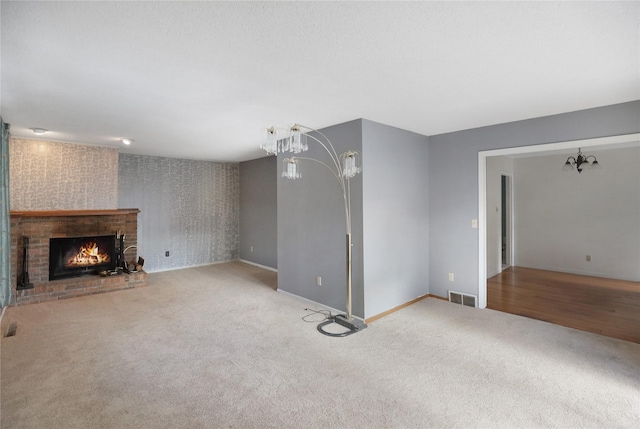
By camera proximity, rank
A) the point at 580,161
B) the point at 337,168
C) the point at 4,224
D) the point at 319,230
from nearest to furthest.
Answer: the point at 4,224 < the point at 337,168 < the point at 319,230 < the point at 580,161

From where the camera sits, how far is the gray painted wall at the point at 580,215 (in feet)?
17.9

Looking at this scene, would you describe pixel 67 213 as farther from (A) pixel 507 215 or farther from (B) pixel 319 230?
(A) pixel 507 215

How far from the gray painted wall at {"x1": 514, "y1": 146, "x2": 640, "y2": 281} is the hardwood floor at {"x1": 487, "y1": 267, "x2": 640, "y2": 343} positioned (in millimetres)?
365

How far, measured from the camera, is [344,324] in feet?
11.6

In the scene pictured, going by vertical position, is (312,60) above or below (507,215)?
above

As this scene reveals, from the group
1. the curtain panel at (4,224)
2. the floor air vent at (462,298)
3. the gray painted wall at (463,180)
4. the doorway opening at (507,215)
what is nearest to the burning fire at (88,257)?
the curtain panel at (4,224)

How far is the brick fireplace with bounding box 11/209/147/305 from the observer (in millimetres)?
4383

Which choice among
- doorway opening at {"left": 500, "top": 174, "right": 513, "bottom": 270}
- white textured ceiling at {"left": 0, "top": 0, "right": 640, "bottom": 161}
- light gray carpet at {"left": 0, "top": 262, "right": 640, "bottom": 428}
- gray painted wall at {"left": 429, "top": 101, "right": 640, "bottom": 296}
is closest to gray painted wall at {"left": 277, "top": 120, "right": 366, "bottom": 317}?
light gray carpet at {"left": 0, "top": 262, "right": 640, "bottom": 428}

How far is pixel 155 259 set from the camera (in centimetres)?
640

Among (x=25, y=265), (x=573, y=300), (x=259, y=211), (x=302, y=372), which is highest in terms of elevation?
(x=259, y=211)

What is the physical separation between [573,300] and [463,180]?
2.33 m

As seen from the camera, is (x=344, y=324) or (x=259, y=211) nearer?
(x=344, y=324)

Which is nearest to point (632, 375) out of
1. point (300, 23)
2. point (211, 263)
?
point (300, 23)

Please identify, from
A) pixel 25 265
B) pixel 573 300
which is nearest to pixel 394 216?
pixel 573 300
